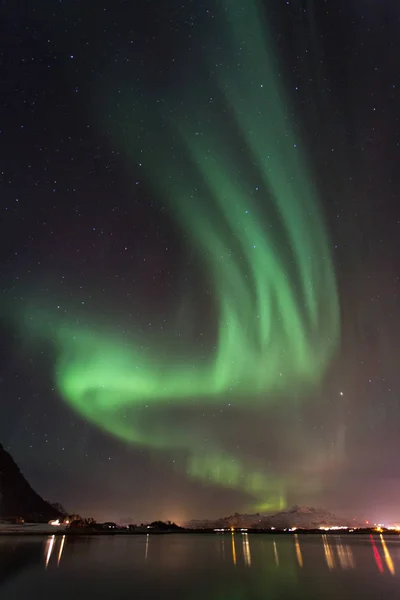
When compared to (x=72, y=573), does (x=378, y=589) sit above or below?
below

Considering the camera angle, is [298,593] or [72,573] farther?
[72,573]

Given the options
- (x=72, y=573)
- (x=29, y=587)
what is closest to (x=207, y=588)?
(x=29, y=587)

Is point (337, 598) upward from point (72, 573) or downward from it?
downward

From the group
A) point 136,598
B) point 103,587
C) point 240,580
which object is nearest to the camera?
point 136,598

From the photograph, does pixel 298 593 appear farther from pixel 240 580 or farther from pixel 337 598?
pixel 240 580

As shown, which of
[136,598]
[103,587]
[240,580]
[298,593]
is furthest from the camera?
[240,580]

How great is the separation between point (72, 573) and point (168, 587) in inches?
543

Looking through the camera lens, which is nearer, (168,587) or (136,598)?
(136,598)

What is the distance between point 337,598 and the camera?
97.2 feet

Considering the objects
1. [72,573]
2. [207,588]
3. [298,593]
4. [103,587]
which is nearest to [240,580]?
[207,588]

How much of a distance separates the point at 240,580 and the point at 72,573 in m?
16.4

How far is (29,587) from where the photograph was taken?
3294 cm

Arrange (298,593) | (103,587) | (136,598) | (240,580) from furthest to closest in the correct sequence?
(240,580)
(103,587)
(298,593)
(136,598)

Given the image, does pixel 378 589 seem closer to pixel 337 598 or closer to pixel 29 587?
pixel 337 598
